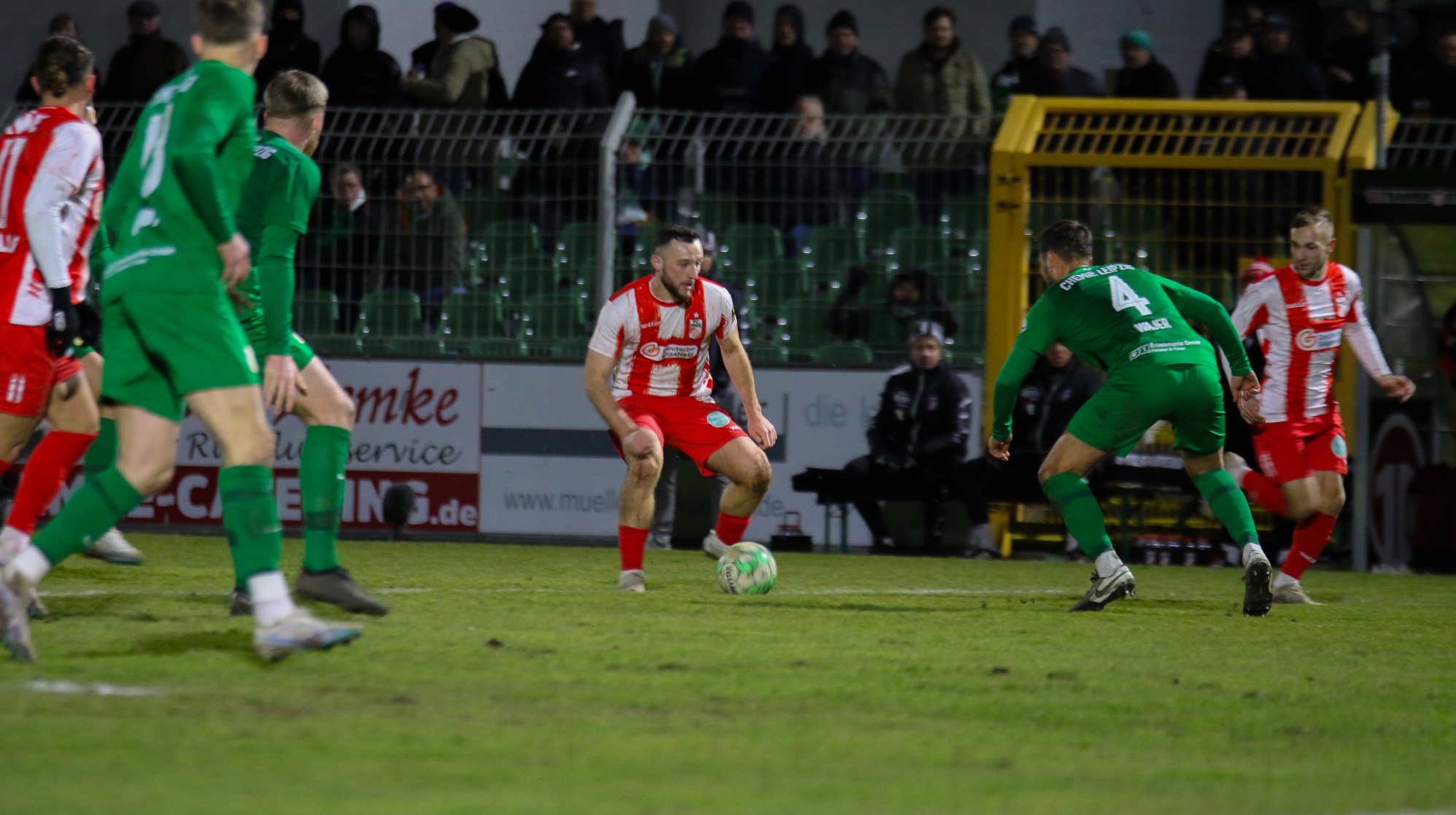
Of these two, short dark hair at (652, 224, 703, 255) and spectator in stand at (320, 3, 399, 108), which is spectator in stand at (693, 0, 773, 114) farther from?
short dark hair at (652, 224, 703, 255)

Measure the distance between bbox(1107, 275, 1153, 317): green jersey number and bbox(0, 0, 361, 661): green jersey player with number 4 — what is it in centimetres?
396

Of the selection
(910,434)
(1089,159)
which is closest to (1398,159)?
(1089,159)

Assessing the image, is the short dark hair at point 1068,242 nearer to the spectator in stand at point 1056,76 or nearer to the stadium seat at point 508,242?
the spectator in stand at point 1056,76

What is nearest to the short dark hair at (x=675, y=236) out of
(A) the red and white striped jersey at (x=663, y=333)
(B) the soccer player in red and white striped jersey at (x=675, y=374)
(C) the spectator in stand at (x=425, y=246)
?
(B) the soccer player in red and white striped jersey at (x=675, y=374)

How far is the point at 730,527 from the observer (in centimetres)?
873

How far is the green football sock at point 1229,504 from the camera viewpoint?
7.70 meters

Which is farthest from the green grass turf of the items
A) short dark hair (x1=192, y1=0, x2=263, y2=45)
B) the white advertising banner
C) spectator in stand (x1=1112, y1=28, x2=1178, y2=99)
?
spectator in stand (x1=1112, y1=28, x2=1178, y2=99)

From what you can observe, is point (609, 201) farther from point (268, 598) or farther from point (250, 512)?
point (268, 598)

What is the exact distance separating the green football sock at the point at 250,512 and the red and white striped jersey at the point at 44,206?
1908 mm

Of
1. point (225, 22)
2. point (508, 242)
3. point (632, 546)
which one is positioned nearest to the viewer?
point (225, 22)

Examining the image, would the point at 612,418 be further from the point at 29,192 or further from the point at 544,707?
the point at 544,707

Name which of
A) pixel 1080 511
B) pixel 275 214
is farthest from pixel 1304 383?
pixel 275 214

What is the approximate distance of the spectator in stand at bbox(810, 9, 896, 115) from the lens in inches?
541

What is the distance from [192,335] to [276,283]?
1.18 m
